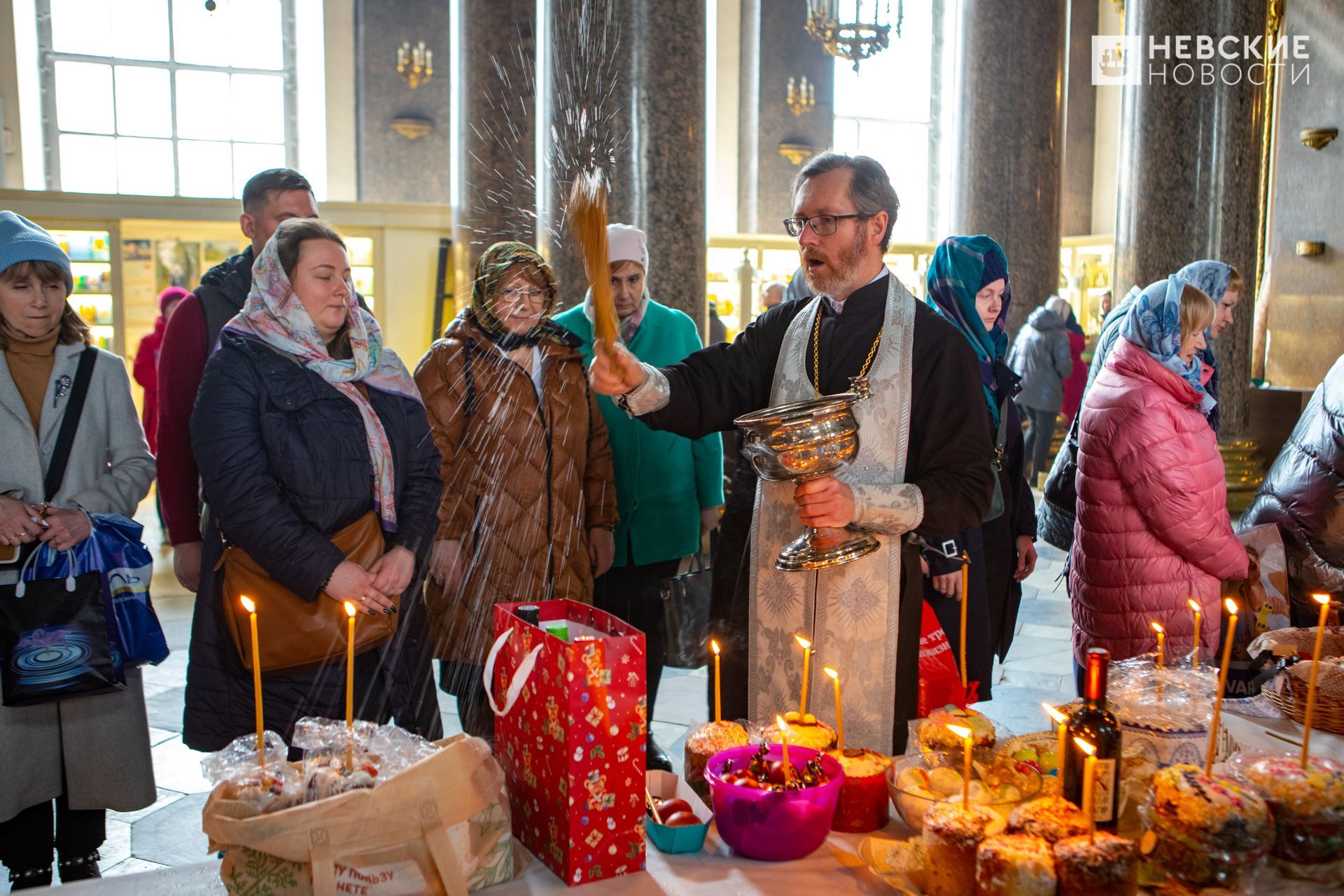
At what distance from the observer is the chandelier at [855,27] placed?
9.09m

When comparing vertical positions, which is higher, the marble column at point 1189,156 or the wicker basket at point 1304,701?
the marble column at point 1189,156

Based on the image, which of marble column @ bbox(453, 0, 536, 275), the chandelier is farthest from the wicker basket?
the chandelier

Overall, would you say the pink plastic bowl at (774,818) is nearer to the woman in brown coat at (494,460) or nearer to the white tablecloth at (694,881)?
the white tablecloth at (694,881)

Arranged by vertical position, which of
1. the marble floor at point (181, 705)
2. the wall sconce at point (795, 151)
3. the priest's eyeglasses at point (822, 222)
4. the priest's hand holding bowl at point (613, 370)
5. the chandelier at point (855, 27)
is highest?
the chandelier at point (855, 27)

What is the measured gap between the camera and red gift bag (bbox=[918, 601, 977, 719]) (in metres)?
2.17

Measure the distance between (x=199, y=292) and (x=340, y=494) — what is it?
73 centimetres

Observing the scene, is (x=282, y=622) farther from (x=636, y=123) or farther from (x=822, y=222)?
(x=636, y=123)

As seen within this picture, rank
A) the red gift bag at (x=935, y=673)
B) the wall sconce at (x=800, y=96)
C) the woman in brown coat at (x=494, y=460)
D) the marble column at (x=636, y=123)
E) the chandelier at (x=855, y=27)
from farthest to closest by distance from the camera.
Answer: the wall sconce at (x=800, y=96)
the chandelier at (x=855, y=27)
the marble column at (x=636, y=123)
the woman in brown coat at (x=494, y=460)
the red gift bag at (x=935, y=673)

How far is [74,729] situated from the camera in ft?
7.95

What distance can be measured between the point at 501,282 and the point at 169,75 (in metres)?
12.0

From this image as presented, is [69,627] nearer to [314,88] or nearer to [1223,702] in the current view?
[1223,702]

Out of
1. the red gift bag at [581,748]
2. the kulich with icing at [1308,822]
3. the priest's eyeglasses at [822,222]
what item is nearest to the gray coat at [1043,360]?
the priest's eyeglasses at [822,222]

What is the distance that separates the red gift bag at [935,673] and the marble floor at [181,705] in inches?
4.1

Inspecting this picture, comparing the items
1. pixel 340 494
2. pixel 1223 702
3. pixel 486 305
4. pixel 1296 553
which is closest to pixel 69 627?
pixel 340 494
